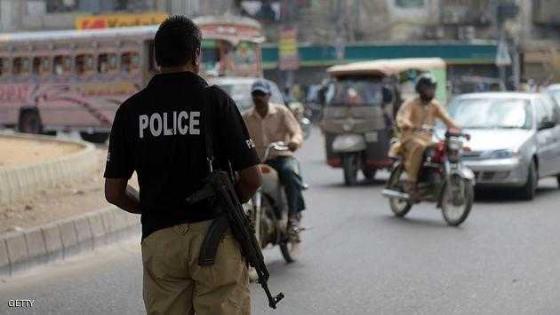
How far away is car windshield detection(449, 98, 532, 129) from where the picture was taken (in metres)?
16.4

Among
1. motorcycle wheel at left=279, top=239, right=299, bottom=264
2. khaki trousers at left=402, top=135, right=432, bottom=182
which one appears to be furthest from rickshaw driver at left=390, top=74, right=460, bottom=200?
motorcycle wheel at left=279, top=239, right=299, bottom=264

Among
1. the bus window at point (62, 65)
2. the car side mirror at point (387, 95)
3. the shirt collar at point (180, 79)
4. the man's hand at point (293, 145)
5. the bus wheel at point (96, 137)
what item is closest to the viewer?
the shirt collar at point (180, 79)

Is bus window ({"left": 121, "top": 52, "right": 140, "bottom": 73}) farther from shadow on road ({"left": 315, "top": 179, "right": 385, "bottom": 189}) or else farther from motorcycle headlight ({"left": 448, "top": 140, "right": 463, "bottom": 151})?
motorcycle headlight ({"left": 448, "top": 140, "right": 463, "bottom": 151})

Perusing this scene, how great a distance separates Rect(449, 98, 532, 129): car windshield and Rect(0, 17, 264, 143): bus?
11718 mm

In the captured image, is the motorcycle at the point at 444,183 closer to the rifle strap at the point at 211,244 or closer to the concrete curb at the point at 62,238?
the concrete curb at the point at 62,238

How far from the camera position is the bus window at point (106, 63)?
1170 inches

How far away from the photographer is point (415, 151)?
13203mm

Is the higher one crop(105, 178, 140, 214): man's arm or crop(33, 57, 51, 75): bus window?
crop(105, 178, 140, 214): man's arm

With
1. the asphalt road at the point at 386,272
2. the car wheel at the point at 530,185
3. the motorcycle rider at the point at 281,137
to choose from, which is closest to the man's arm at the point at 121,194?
the asphalt road at the point at 386,272

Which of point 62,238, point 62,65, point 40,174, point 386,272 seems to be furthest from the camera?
point 62,65

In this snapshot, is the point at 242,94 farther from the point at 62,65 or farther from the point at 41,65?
the point at 41,65

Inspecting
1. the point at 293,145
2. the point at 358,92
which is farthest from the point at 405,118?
the point at 358,92

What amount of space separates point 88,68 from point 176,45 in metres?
26.7

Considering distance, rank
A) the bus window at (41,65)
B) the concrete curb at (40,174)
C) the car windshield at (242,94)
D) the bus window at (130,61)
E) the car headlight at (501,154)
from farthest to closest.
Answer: the bus window at (41,65), the bus window at (130,61), the car windshield at (242,94), the car headlight at (501,154), the concrete curb at (40,174)
